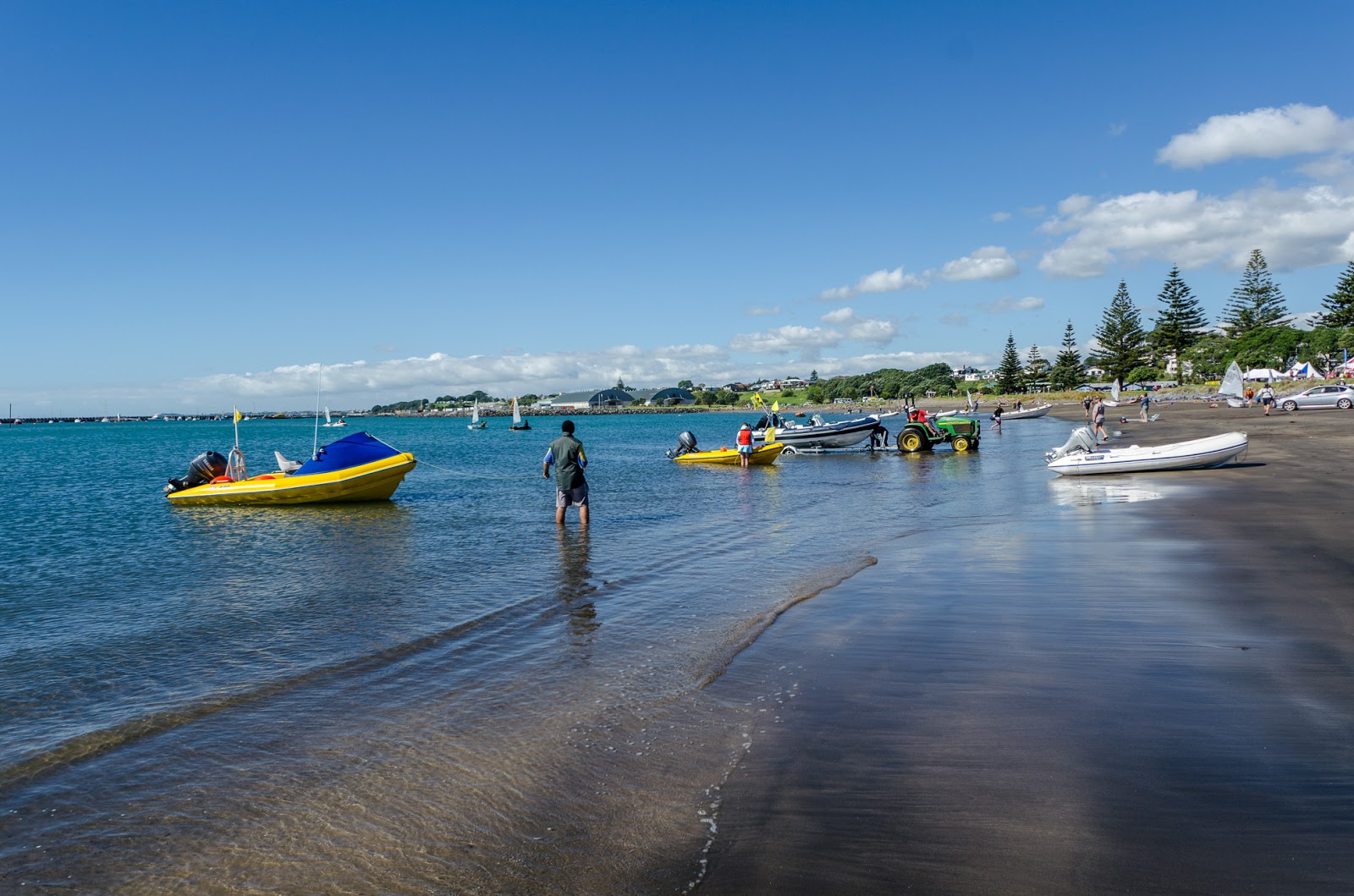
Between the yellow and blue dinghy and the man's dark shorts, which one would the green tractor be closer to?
the yellow and blue dinghy

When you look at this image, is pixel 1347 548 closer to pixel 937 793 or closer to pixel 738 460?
pixel 937 793

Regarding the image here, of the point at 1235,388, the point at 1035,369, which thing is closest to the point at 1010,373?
the point at 1035,369

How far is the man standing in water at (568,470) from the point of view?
15.2 m

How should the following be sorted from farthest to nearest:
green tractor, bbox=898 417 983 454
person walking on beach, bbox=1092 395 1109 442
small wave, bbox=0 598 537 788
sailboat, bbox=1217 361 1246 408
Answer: sailboat, bbox=1217 361 1246 408
green tractor, bbox=898 417 983 454
person walking on beach, bbox=1092 395 1109 442
small wave, bbox=0 598 537 788

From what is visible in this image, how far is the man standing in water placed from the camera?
1523 centimetres

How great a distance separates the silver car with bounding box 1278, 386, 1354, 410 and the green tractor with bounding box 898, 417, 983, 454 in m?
26.3

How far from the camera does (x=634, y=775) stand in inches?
194

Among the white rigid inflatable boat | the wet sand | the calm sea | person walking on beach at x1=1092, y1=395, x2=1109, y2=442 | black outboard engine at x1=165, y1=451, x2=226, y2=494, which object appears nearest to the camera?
the wet sand

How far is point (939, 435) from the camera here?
38.8m

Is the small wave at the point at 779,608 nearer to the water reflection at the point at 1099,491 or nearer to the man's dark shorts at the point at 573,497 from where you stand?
the man's dark shorts at the point at 573,497

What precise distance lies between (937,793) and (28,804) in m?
5.31

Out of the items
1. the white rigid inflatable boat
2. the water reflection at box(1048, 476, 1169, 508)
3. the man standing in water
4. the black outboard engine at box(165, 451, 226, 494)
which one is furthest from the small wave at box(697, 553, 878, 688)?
the black outboard engine at box(165, 451, 226, 494)

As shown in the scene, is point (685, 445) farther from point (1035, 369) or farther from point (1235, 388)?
point (1035, 369)

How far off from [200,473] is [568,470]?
1564cm
